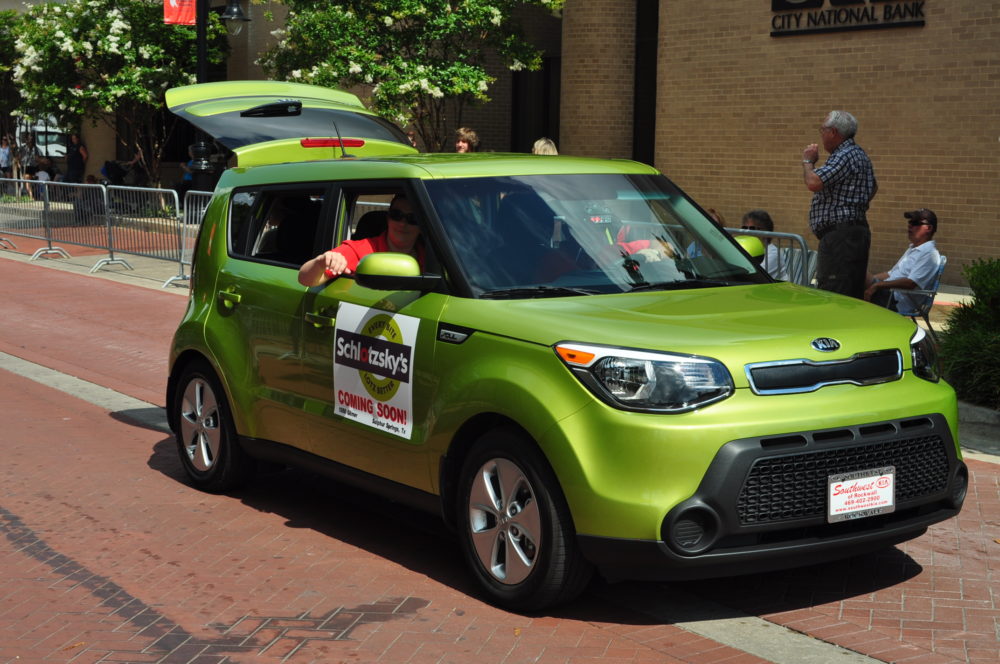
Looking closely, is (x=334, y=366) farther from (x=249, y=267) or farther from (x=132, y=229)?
(x=132, y=229)

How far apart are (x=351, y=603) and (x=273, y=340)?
166cm

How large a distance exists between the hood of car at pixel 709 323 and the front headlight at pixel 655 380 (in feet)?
0.14

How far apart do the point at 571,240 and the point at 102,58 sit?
79.8ft

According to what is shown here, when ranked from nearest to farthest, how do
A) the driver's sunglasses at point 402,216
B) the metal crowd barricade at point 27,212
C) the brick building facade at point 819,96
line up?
the driver's sunglasses at point 402,216
the brick building facade at point 819,96
the metal crowd barricade at point 27,212

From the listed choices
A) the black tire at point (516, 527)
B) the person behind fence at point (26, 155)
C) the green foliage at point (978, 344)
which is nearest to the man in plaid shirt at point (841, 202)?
the green foliage at point (978, 344)

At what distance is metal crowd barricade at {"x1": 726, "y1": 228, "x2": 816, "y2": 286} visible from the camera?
10.3 meters

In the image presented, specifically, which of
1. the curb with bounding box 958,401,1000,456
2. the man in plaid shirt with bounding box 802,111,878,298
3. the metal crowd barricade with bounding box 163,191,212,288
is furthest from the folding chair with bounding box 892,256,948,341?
the metal crowd barricade with bounding box 163,191,212,288

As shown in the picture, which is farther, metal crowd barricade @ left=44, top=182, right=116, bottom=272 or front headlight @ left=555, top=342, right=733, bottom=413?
metal crowd barricade @ left=44, top=182, right=116, bottom=272

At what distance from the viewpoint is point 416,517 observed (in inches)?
270

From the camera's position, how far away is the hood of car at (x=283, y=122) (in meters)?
8.50

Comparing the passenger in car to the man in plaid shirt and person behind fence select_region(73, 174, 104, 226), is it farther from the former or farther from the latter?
person behind fence select_region(73, 174, 104, 226)

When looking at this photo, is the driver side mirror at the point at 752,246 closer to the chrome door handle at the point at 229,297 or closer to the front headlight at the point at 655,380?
the front headlight at the point at 655,380

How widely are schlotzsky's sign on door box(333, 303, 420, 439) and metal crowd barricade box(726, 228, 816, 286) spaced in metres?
4.91

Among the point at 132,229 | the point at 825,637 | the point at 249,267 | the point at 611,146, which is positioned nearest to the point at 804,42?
the point at 611,146
